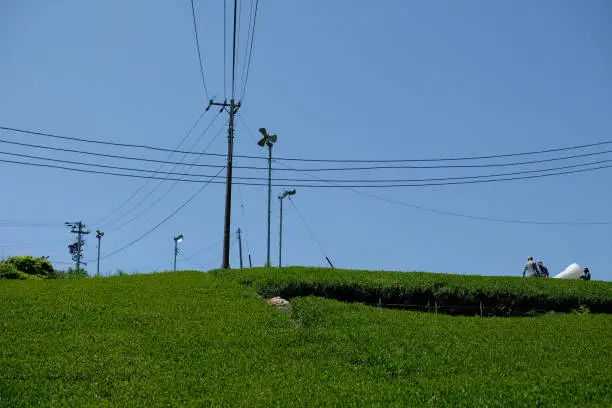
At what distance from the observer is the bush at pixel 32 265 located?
31.2 meters

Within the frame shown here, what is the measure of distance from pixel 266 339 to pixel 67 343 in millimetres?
5323

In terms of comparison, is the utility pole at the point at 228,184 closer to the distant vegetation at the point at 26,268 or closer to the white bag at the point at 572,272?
the distant vegetation at the point at 26,268

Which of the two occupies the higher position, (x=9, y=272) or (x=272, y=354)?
(x=9, y=272)

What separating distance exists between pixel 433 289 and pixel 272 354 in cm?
1254

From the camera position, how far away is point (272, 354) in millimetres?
16172

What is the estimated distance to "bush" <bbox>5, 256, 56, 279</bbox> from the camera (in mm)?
31156

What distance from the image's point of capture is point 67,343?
1648 centimetres

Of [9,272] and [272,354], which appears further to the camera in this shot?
[9,272]

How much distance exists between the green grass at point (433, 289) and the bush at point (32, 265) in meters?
10.2

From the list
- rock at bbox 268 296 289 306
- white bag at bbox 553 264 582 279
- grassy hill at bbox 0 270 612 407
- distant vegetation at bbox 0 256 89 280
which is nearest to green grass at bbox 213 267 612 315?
rock at bbox 268 296 289 306

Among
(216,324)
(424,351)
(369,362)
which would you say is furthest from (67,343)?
(424,351)

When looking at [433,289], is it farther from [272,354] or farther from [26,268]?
[26,268]

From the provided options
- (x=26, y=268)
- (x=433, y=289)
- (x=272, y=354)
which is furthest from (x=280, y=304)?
(x=26, y=268)

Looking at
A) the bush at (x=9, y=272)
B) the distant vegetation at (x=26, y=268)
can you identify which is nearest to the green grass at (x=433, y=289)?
the distant vegetation at (x=26, y=268)
